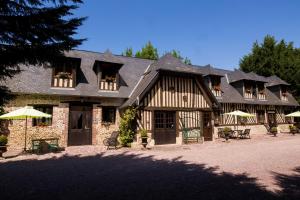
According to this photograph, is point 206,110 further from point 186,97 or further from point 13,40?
point 13,40

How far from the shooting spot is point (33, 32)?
11.0 ft

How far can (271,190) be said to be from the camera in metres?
4.88

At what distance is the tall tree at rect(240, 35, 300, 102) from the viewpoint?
95.6ft

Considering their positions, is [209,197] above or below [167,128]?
below

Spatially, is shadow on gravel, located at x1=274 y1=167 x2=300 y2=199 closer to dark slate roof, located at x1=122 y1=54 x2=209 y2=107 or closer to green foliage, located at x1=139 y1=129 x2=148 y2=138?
green foliage, located at x1=139 y1=129 x2=148 y2=138

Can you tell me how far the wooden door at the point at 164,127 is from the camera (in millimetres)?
13984

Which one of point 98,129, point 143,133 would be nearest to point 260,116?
point 143,133

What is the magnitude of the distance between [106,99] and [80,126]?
2.18 m

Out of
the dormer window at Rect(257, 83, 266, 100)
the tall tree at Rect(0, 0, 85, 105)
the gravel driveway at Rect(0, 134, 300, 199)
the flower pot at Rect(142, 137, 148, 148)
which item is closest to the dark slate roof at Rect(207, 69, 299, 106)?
the dormer window at Rect(257, 83, 266, 100)

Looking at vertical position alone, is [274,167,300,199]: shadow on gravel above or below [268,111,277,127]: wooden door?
below

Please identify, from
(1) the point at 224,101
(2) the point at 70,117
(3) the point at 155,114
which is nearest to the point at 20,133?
(2) the point at 70,117

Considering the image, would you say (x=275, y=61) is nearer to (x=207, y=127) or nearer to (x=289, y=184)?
(x=207, y=127)

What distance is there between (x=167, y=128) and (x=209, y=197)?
9.88 m

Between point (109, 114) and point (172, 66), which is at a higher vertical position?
point (172, 66)
